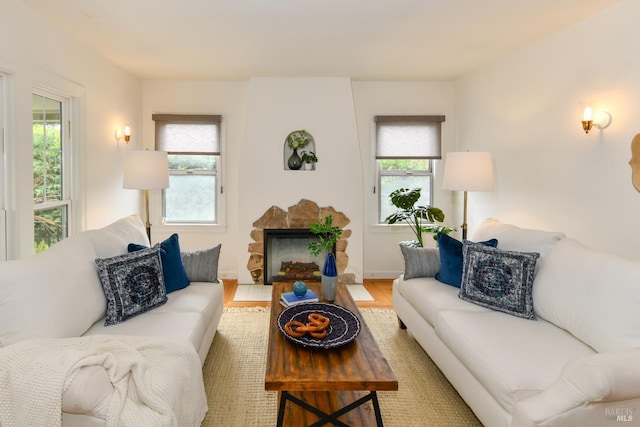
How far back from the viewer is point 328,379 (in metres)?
1.73

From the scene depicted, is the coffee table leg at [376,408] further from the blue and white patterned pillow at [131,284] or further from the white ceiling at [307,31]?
the white ceiling at [307,31]

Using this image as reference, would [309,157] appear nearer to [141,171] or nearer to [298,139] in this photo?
[298,139]

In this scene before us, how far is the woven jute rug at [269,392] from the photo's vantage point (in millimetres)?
2213

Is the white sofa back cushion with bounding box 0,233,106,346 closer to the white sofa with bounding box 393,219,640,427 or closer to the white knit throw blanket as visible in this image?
the white knit throw blanket

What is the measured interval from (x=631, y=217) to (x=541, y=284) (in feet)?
2.68

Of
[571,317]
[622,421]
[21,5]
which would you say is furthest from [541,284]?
[21,5]

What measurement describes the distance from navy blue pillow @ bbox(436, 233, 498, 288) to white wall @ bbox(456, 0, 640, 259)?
84cm

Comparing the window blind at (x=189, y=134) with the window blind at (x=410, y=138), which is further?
the window blind at (x=410, y=138)

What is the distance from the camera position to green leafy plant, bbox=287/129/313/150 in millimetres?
4809

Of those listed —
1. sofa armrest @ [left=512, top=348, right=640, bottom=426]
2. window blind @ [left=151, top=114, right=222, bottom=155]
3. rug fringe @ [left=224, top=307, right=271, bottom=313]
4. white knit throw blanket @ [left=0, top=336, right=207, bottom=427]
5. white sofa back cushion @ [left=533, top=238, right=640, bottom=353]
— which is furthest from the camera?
window blind @ [left=151, top=114, right=222, bottom=155]

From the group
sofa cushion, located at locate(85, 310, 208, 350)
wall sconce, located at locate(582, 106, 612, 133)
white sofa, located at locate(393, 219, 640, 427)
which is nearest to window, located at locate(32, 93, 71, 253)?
sofa cushion, located at locate(85, 310, 208, 350)

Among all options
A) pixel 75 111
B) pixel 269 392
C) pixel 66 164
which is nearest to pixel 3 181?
pixel 66 164

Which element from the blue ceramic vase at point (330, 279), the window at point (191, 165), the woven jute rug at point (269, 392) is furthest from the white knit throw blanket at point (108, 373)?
the window at point (191, 165)

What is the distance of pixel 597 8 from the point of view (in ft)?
9.16
